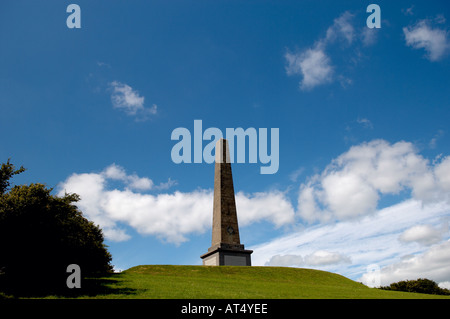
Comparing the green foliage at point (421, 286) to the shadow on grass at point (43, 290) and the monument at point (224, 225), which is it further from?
the shadow on grass at point (43, 290)

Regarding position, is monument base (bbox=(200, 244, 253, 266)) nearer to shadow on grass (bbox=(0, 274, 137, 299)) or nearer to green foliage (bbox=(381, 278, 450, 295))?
green foliage (bbox=(381, 278, 450, 295))

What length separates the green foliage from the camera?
45.4 m

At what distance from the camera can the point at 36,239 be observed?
19500mm

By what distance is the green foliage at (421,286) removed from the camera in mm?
45406

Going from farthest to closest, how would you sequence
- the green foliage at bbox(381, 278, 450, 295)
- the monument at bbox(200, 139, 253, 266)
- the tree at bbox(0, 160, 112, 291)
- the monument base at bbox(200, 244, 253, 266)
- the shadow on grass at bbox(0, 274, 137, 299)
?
the green foliage at bbox(381, 278, 450, 295)
the monument at bbox(200, 139, 253, 266)
the monument base at bbox(200, 244, 253, 266)
the tree at bbox(0, 160, 112, 291)
the shadow on grass at bbox(0, 274, 137, 299)

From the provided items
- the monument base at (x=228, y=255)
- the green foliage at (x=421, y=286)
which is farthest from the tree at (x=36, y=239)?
the green foliage at (x=421, y=286)

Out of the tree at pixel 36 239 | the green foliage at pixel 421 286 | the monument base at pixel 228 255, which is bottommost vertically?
the green foliage at pixel 421 286

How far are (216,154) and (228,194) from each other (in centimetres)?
679

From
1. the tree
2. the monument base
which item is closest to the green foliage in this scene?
the monument base

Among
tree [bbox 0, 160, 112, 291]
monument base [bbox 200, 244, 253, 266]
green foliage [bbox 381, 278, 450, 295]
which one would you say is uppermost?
tree [bbox 0, 160, 112, 291]

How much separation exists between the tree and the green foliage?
45676 millimetres

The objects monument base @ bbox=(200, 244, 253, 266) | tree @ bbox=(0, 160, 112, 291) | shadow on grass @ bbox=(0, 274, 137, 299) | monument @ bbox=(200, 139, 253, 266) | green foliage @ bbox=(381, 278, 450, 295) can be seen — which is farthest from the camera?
green foliage @ bbox=(381, 278, 450, 295)

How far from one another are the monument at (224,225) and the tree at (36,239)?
80.8ft
